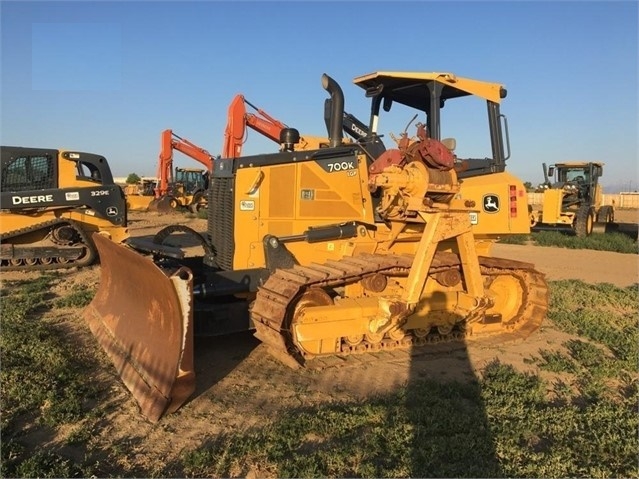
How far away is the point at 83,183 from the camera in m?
13.4

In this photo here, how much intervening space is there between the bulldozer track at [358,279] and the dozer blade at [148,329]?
1.03m

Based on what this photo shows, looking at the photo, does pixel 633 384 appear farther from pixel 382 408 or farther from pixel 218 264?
pixel 218 264

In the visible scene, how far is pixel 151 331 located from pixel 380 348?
254cm

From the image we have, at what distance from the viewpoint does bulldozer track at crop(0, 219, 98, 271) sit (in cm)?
1212

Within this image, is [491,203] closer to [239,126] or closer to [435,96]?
[435,96]

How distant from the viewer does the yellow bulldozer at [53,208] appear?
12.4 meters

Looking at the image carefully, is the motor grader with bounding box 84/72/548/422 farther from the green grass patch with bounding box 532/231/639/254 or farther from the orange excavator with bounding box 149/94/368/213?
the green grass patch with bounding box 532/231/639/254

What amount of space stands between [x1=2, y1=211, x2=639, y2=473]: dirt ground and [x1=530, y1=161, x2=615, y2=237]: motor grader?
14841mm

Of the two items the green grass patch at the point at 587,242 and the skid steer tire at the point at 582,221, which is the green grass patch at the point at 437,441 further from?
the skid steer tire at the point at 582,221

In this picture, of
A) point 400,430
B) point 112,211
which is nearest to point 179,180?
point 112,211

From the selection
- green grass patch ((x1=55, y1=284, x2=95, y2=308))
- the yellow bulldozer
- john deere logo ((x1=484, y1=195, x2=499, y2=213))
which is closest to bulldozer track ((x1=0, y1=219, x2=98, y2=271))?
the yellow bulldozer

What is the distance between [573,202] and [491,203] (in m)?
18.2

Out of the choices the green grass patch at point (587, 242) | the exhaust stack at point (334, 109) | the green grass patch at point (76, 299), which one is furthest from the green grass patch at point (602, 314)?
the green grass patch at point (76, 299)

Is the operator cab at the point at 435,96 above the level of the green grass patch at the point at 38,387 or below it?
above
